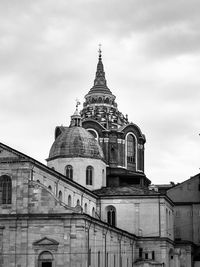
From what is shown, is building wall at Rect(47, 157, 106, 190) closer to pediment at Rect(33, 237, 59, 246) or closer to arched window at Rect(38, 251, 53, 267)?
pediment at Rect(33, 237, 59, 246)

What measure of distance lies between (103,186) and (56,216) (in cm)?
2684

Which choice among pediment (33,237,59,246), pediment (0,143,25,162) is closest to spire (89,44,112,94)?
pediment (0,143,25,162)

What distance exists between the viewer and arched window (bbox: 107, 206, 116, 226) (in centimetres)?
8456

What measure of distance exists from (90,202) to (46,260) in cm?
2149

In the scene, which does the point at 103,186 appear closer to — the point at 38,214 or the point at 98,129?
the point at 98,129

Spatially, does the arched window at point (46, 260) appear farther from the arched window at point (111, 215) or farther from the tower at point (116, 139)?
the tower at point (116, 139)

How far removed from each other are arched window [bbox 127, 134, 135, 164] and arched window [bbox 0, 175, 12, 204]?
35711 mm

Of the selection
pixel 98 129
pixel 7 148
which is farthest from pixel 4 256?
pixel 98 129

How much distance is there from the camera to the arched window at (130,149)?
98562 mm

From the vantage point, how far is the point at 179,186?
327 feet

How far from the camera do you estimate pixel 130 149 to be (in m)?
99.6

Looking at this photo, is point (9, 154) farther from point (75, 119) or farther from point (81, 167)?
point (75, 119)

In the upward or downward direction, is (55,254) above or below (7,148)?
below

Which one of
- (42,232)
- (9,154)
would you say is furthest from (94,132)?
(42,232)
